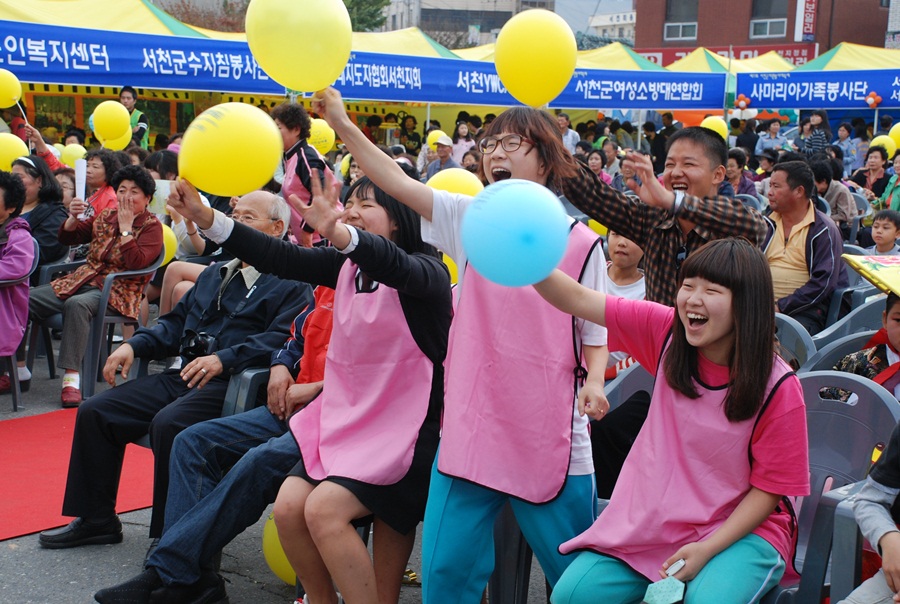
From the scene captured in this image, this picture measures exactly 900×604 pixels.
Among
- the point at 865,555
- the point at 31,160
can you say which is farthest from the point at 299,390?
the point at 31,160

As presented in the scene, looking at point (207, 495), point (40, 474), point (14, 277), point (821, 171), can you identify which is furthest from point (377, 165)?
point (821, 171)

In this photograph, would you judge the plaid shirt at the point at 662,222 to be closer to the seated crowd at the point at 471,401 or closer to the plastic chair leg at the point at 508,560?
the seated crowd at the point at 471,401

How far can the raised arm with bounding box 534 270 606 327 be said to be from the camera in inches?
93.1

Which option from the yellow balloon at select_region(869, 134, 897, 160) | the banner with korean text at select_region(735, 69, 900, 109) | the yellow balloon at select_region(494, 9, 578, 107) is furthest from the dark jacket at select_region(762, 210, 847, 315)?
the banner with korean text at select_region(735, 69, 900, 109)

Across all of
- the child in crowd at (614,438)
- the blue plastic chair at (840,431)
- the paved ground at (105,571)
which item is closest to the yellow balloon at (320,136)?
the paved ground at (105,571)

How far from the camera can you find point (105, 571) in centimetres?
372

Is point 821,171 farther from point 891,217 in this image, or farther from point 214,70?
point 214,70

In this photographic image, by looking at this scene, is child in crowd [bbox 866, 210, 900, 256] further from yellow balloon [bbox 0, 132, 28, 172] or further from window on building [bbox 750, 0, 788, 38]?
window on building [bbox 750, 0, 788, 38]

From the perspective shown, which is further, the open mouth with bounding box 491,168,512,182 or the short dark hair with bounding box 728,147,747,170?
the short dark hair with bounding box 728,147,747,170

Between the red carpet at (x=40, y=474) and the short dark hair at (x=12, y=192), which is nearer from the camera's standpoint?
the red carpet at (x=40, y=474)

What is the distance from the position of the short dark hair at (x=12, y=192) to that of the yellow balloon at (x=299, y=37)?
11.6 ft

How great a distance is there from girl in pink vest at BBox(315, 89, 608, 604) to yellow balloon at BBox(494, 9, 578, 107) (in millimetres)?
1525

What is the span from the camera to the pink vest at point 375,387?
2996mm

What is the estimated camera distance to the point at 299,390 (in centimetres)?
346
